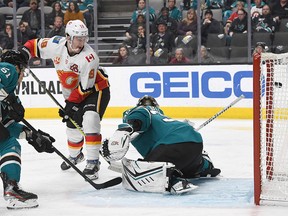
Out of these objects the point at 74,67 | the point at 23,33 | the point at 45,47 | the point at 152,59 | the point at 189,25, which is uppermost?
the point at 45,47

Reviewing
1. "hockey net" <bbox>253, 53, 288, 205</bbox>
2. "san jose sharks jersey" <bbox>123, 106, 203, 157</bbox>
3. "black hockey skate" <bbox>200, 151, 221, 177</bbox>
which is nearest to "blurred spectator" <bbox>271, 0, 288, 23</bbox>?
"black hockey skate" <bbox>200, 151, 221, 177</bbox>

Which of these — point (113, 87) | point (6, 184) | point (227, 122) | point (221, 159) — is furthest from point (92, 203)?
point (113, 87)

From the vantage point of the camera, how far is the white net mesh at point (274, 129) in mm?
4594

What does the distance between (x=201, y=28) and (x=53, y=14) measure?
6.09ft

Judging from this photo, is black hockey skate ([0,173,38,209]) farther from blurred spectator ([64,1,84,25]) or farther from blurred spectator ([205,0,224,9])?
blurred spectator ([64,1,84,25])

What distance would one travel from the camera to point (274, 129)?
15.4 ft

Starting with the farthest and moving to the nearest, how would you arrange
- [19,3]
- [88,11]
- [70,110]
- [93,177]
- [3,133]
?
[19,3], [88,11], [70,110], [93,177], [3,133]

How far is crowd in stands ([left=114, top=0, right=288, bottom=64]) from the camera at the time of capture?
364 inches

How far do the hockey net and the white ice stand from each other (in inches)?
5.0

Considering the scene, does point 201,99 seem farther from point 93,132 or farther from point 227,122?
point 93,132

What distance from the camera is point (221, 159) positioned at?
6309 mm

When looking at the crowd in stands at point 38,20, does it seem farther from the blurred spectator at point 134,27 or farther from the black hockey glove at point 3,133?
the black hockey glove at point 3,133

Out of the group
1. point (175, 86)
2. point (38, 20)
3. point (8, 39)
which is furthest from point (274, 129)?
point (8, 39)

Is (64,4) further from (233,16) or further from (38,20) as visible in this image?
(233,16)
